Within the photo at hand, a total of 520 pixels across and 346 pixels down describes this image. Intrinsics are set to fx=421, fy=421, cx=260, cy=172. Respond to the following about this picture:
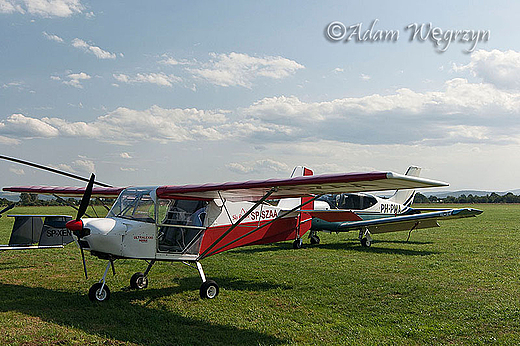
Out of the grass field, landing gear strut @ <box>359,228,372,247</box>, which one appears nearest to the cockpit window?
landing gear strut @ <box>359,228,372,247</box>

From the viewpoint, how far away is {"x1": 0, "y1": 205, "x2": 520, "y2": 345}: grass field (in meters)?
5.98

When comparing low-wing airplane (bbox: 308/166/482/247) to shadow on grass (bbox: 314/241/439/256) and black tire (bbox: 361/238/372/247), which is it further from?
shadow on grass (bbox: 314/241/439/256)

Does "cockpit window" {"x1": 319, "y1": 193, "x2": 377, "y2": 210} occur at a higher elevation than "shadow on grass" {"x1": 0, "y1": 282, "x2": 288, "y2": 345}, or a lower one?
higher

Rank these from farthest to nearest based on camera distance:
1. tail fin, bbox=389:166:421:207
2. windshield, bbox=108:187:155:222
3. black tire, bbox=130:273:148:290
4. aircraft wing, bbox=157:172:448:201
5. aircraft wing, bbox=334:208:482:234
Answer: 1. tail fin, bbox=389:166:421:207
2. aircraft wing, bbox=334:208:482:234
3. black tire, bbox=130:273:148:290
4. windshield, bbox=108:187:155:222
5. aircraft wing, bbox=157:172:448:201

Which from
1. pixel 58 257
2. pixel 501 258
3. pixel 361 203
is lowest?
pixel 58 257

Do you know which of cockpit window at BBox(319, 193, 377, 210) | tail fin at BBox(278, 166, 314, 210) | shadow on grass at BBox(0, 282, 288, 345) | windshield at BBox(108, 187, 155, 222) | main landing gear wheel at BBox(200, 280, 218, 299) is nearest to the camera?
shadow on grass at BBox(0, 282, 288, 345)

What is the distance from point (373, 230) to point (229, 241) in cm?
963

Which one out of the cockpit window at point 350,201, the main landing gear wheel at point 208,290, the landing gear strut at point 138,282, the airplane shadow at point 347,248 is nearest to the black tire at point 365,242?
the airplane shadow at point 347,248

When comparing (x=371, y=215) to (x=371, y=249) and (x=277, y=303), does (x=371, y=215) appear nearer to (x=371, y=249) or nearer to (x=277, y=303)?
(x=371, y=249)

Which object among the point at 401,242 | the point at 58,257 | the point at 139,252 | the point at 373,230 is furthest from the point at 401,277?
the point at 58,257

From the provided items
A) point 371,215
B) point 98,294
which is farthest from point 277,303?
point 371,215

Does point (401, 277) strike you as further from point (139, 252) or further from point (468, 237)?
point (468, 237)

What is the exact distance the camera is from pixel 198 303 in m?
7.86

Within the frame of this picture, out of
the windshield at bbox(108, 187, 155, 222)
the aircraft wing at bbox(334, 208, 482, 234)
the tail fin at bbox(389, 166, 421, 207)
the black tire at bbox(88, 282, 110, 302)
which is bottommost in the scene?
the black tire at bbox(88, 282, 110, 302)
